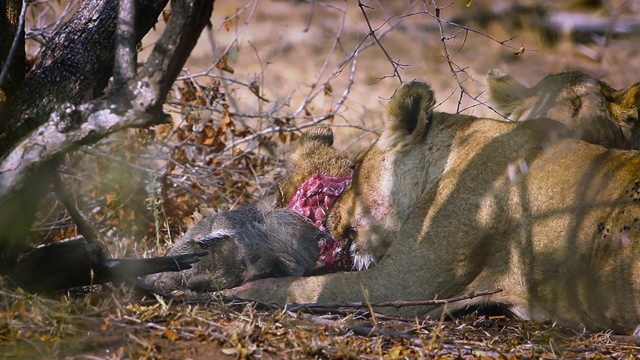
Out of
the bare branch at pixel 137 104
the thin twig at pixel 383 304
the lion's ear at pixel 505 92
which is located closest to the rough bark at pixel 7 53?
the bare branch at pixel 137 104

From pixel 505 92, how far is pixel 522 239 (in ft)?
4.20

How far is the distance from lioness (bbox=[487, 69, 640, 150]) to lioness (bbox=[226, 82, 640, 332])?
49cm

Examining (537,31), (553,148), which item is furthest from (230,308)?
(537,31)

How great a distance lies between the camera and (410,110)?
4410 mm

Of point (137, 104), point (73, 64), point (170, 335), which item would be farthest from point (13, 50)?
point (170, 335)

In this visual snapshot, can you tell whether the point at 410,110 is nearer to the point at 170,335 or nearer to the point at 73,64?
the point at 73,64

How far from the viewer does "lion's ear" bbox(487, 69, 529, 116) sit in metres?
4.94

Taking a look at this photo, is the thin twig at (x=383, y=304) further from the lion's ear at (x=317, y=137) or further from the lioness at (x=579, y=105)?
the lion's ear at (x=317, y=137)

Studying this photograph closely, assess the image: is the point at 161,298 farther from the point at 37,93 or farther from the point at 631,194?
the point at 631,194

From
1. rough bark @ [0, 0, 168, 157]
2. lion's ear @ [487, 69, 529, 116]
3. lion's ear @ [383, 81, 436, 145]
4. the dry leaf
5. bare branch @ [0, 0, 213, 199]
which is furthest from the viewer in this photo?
lion's ear @ [487, 69, 529, 116]

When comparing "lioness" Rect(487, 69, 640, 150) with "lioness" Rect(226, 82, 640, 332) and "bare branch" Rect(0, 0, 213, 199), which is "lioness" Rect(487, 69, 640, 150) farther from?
"bare branch" Rect(0, 0, 213, 199)

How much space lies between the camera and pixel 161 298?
3.44 meters

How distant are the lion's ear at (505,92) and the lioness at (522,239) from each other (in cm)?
75

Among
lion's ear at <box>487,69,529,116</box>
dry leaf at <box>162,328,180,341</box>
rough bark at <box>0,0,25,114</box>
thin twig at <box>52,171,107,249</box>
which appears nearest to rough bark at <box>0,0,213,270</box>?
rough bark at <box>0,0,25,114</box>
